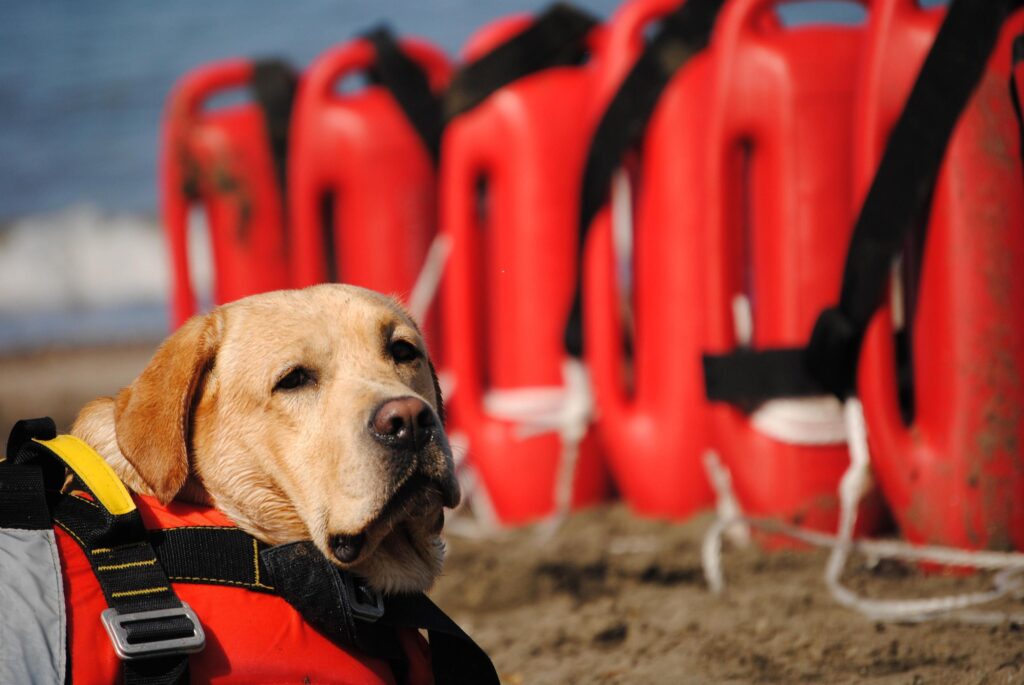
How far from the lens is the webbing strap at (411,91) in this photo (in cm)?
505

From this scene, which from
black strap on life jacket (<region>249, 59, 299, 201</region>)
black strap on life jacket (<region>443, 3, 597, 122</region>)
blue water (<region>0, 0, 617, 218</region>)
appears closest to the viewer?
black strap on life jacket (<region>443, 3, 597, 122</region>)

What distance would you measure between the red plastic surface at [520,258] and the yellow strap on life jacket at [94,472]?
2658 mm

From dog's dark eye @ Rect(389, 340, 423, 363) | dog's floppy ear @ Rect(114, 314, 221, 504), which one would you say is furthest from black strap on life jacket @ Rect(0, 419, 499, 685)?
dog's dark eye @ Rect(389, 340, 423, 363)

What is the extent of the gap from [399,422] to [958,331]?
6.12ft

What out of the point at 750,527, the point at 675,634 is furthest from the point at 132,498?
the point at 750,527

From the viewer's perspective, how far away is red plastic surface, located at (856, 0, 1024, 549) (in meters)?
3.09

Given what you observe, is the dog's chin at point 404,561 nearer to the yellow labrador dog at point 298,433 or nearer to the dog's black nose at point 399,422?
the yellow labrador dog at point 298,433

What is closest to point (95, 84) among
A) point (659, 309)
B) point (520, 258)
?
A: point (520, 258)

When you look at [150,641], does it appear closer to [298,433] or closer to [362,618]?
[362,618]

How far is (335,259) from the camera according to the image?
5309 mm

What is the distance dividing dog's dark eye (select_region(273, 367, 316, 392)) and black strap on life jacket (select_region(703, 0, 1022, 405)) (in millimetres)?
1790

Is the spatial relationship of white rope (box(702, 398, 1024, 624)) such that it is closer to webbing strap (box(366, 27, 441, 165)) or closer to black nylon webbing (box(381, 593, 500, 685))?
black nylon webbing (box(381, 593, 500, 685))

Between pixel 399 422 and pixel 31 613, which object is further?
pixel 399 422

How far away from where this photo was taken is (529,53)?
4703 mm
